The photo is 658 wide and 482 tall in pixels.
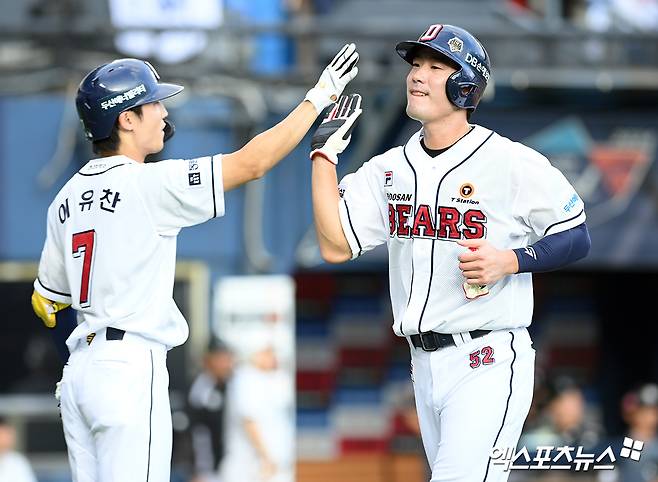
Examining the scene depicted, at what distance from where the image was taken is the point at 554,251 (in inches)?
218

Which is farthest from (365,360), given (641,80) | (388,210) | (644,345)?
(388,210)

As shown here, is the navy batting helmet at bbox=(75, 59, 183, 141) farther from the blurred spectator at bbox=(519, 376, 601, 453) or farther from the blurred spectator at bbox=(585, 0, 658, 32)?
the blurred spectator at bbox=(585, 0, 658, 32)

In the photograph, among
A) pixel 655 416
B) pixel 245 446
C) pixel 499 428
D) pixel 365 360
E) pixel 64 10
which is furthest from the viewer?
pixel 365 360

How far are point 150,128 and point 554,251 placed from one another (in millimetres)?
1575

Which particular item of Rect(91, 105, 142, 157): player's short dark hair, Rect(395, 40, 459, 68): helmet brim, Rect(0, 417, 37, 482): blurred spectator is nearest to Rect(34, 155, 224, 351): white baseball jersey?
Rect(91, 105, 142, 157): player's short dark hair

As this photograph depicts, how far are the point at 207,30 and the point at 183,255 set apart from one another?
6.26ft

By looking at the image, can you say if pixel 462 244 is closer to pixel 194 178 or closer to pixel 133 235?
pixel 194 178

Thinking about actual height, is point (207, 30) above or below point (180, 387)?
above

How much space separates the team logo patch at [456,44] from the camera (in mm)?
5664

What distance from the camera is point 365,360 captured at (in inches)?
555

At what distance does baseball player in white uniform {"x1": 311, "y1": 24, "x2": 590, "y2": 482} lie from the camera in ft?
17.9

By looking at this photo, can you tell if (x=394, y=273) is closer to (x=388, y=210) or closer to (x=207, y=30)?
(x=388, y=210)

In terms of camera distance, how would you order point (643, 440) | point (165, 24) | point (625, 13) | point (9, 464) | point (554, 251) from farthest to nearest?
point (625, 13) < point (165, 24) < point (9, 464) < point (643, 440) < point (554, 251)

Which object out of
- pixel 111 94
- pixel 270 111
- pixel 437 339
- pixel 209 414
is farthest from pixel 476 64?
pixel 270 111
